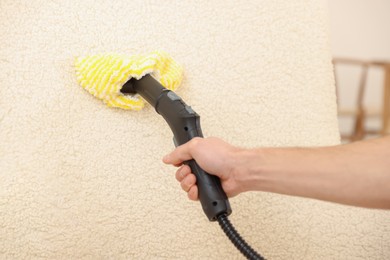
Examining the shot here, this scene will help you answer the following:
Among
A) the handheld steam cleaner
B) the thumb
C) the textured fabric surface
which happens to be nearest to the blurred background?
the textured fabric surface

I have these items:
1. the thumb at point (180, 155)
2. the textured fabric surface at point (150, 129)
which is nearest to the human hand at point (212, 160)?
the thumb at point (180, 155)

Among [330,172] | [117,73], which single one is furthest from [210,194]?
[117,73]

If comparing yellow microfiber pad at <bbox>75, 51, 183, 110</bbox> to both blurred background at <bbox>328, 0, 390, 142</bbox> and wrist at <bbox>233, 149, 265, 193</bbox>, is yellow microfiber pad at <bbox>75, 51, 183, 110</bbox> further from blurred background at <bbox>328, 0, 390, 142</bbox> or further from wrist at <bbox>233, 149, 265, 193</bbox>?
blurred background at <bbox>328, 0, 390, 142</bbox>

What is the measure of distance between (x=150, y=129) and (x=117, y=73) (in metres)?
0.12

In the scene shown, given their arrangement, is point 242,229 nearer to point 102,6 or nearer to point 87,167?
point 87,167

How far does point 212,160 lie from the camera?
0.58 metres

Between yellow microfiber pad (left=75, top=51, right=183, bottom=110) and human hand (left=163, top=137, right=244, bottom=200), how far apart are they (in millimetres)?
189

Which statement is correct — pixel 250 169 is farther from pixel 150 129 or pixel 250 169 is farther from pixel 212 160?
pixel 150 129

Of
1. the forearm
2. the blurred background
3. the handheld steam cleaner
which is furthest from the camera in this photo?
the blurred background

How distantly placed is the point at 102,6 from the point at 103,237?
1.40 feet

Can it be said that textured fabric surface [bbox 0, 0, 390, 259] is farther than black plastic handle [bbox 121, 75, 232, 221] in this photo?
Yes

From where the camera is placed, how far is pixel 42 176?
27.3 inches

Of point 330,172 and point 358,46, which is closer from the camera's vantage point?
point 330,172

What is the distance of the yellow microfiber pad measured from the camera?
73 centimetres
